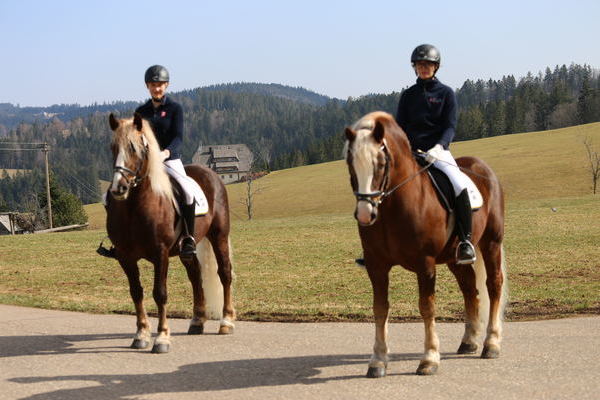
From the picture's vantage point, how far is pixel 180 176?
928 cm

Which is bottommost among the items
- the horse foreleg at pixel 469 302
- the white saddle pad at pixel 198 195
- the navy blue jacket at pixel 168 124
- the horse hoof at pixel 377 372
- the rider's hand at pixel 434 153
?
the horse hoof at pixel 377 372

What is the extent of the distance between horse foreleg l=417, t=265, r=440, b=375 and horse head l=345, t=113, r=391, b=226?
1.04 meters

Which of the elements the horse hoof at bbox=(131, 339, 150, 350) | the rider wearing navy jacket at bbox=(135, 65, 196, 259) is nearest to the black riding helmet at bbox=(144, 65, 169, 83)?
the rider wearing navy jacket at bbox=(135, 65, 196, 259)

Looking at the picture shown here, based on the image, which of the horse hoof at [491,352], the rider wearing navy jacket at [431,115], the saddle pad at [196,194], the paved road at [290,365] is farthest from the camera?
the saddle pad at [196,194]

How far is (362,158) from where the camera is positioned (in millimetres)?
6215

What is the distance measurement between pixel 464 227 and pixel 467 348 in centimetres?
156

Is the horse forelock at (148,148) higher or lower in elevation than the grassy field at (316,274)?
higher

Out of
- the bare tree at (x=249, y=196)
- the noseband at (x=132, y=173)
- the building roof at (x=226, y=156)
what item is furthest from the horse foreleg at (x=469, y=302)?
the building roof at (x=226, y=156)

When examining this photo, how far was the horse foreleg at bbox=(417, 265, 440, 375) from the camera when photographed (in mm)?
6863

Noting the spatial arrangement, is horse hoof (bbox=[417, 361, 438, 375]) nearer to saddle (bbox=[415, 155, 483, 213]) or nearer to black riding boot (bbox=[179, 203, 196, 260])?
saddle (bbox=[415, 155, 483, 213])

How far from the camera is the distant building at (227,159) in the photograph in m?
166

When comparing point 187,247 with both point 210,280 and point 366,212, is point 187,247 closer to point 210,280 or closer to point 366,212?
point 210,280

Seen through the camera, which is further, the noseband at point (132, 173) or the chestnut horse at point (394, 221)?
the noseband at point (132, 173)

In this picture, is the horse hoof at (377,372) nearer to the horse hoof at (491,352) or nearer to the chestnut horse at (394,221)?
the chestnut horse at (394,221)
